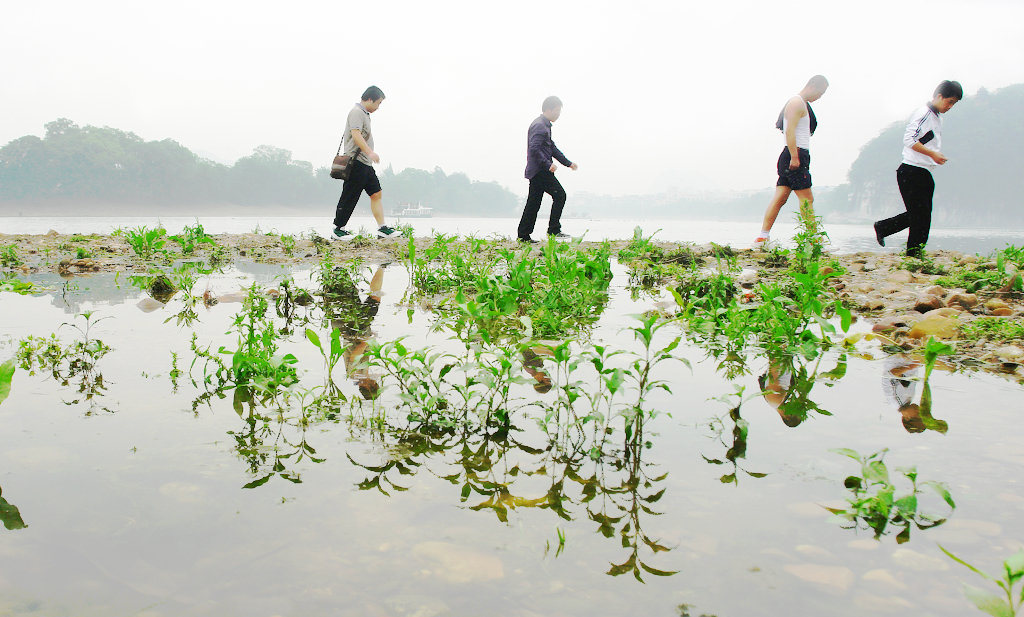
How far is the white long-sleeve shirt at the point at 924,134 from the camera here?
707 centimetres

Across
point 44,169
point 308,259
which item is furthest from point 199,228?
point 44,169

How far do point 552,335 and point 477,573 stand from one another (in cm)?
241

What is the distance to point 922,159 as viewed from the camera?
7.20m

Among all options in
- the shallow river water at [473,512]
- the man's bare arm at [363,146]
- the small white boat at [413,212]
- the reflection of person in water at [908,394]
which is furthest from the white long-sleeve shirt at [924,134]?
the small white boat at [413,212]

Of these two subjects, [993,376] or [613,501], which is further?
[993,376]

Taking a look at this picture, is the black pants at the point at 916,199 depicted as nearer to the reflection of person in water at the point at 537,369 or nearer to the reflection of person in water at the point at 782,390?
the reflection of person in water at the point at 782,390

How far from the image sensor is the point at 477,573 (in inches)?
50.9

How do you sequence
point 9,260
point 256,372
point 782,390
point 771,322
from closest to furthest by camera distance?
point 256,372 → point 782,390 → point 771,322 → point 9,260

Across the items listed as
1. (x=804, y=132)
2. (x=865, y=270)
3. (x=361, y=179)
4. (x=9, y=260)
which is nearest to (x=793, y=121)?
(x=804, y=132)

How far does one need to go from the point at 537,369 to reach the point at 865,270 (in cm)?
534

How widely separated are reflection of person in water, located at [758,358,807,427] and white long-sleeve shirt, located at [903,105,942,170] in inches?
226

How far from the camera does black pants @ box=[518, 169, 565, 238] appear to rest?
9.39m

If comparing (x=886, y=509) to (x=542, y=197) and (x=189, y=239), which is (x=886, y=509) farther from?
(x=542, y=197)

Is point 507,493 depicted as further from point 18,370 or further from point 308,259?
point 308,259
